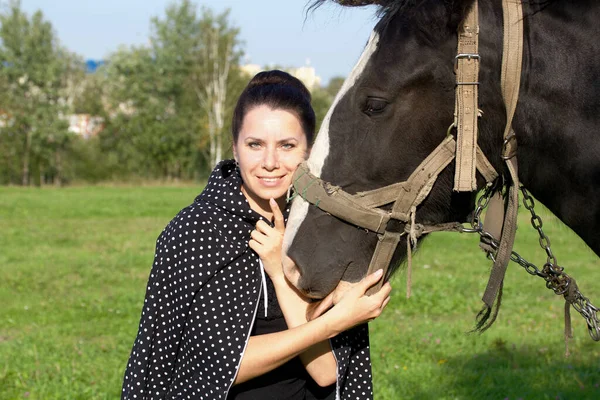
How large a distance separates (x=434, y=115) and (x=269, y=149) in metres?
0.74

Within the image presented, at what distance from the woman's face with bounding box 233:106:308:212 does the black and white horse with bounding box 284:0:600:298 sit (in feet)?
1.37

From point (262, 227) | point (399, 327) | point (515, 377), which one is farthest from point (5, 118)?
point (262, 227)

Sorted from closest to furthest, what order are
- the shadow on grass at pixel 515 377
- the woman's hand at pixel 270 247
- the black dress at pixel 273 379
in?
the woman's hand at pixel 270 247
the black dress at pixel 273 379
the shadow on grass at pixel 515 377

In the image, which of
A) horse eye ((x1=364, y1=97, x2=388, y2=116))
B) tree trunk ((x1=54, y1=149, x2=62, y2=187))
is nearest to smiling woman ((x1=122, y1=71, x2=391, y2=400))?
horse eye ((x1=364, y1=97, x2=388, y2=116))

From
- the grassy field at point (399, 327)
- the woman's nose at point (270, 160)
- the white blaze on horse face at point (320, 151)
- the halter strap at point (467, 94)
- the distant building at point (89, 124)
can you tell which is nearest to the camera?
the halter strap at point (467, 94)

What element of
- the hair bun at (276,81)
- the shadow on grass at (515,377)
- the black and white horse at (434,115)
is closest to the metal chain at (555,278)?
the black and white horse at (434,115)

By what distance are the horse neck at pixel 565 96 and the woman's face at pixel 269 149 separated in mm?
859

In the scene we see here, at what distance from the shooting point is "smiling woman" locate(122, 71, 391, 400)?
2.49 meters

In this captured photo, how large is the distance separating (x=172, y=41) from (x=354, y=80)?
4181cm

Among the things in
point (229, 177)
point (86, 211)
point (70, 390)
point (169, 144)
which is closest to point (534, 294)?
point (70, 390)

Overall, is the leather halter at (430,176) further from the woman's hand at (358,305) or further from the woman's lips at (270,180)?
the woman's lips at (270,180)

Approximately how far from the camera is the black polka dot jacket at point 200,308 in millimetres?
2508

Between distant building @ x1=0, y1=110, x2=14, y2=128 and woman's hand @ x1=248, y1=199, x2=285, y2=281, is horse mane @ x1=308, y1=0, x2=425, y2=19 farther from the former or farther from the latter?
distant building @ x1=0, y1=110, x2=14, y2=128

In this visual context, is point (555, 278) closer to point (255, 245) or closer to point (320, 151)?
point (320, 151)
